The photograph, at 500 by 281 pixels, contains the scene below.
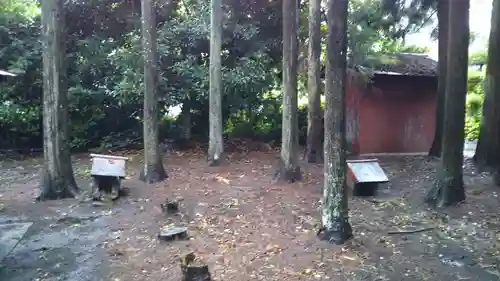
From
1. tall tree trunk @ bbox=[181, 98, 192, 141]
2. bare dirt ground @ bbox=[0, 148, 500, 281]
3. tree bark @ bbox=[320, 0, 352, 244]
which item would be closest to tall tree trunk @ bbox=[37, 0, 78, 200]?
bare dirt ground @ bbox=[0, 148, 500, 281]

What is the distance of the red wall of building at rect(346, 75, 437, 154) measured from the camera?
13453 mm

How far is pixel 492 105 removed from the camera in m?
9.24

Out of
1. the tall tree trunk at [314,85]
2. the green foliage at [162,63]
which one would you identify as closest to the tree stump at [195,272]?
the tall tree trunk at [314,85]

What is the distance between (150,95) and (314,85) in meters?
4.00

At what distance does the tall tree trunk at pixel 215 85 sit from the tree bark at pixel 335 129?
5682mm

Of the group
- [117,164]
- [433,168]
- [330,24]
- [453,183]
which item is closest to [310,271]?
[330,24]

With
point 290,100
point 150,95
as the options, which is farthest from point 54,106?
point 290,100

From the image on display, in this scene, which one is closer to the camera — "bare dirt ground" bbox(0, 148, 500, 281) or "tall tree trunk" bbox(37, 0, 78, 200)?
"bare dirt ground" bbox(0, 148, 500, 281)

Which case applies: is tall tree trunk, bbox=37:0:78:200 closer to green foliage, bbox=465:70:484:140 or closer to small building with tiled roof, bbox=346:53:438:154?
small building with tiled roof, bbox=346:53:438:154

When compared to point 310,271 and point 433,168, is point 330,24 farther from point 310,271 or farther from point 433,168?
point 433,168

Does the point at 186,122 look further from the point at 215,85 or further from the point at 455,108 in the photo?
the point at 455,108

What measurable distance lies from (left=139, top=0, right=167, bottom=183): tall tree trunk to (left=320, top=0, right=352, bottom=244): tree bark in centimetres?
463

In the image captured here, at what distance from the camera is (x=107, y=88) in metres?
13.2

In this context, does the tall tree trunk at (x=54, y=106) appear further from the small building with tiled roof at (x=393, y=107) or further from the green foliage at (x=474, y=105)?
the green foliage at (x=474, y=105)
